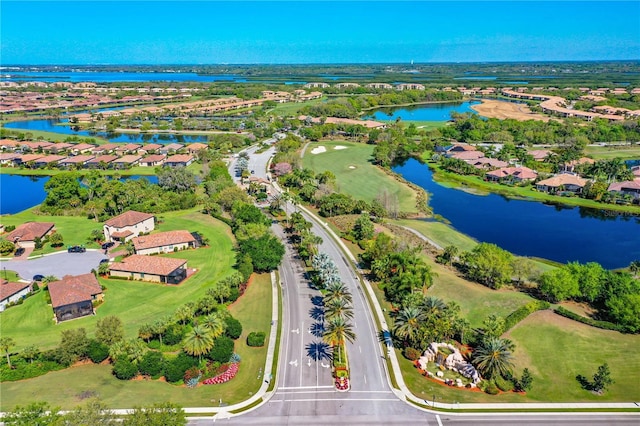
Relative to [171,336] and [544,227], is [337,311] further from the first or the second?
[544,227]

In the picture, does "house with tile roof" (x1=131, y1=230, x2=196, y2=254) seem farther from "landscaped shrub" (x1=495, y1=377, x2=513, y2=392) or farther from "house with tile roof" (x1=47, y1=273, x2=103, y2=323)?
"landscaped shrub" (x1=495, y1=377, x2=513, y2=392)

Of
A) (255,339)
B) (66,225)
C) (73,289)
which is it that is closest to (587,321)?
(255,339)

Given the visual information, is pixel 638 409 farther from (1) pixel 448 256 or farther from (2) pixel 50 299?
(2) pixel 50 299

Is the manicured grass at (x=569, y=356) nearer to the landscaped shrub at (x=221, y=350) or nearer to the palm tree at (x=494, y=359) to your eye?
the palm tree at (x=494, y=359)

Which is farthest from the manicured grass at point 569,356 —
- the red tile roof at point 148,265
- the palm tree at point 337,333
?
the red tile roof at point 148,265

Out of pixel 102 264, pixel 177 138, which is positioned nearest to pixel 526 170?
pixel 102 264

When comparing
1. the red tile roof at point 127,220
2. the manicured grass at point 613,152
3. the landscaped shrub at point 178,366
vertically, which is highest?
the manicured grass at point 613,152
